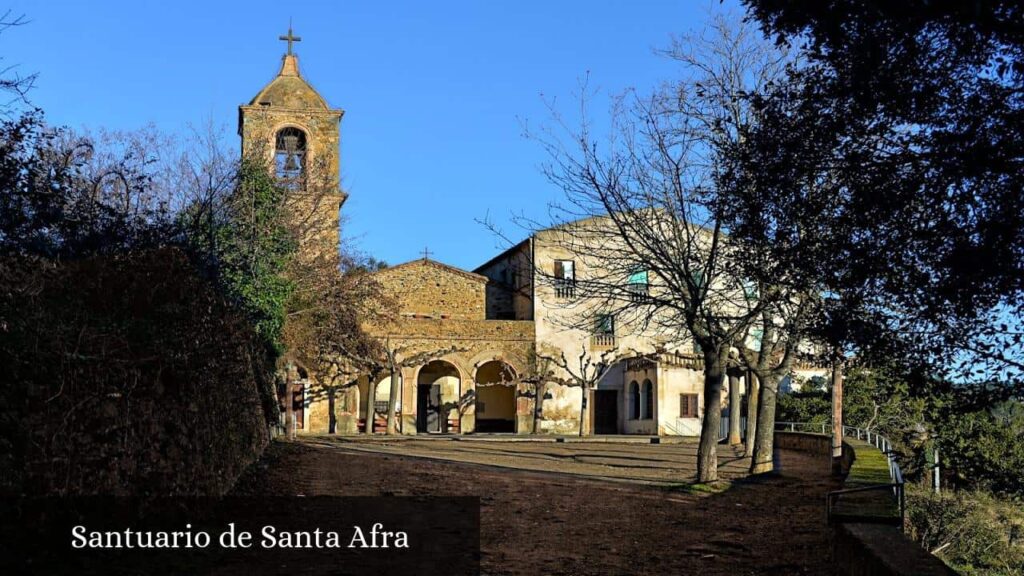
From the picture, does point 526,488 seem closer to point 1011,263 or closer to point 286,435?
point 1011,263

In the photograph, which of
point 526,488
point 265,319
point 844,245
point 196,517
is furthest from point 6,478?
point 265,319

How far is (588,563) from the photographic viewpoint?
28.5ft

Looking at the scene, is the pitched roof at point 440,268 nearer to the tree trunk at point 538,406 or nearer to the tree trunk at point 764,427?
the tree trunk at point 538,406

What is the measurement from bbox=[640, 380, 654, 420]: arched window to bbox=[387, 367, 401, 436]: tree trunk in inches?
450

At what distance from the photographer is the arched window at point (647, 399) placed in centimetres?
4528

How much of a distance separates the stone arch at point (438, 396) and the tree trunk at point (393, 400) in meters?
1.92

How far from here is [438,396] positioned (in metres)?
46.1

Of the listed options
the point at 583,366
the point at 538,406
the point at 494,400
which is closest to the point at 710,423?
the point at 538,406

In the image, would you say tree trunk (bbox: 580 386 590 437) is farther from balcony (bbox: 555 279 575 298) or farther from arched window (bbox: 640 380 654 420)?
balcony (bbox: 555 279 575 298)

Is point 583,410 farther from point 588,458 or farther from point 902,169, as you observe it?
point 902,169

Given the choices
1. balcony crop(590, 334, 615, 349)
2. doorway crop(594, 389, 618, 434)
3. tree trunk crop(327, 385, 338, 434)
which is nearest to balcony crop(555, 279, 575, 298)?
tree trunk crop(327, 385, 338, 434)

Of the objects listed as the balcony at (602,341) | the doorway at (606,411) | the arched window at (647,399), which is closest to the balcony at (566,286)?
the balcony at (602,341)

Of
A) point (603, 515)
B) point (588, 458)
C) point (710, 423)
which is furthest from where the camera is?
point (588, 458)

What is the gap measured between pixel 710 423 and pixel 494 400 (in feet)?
102
